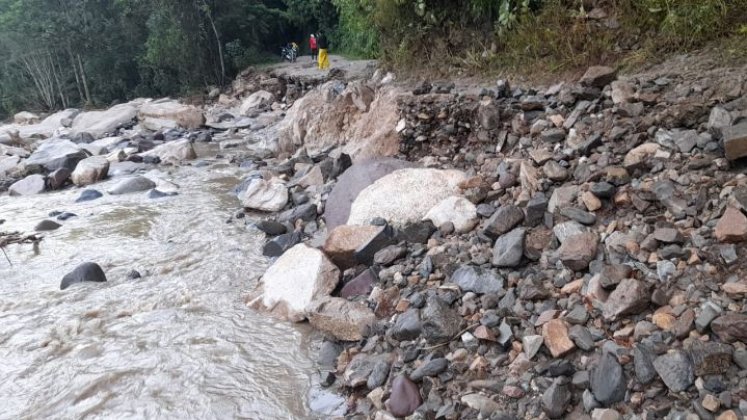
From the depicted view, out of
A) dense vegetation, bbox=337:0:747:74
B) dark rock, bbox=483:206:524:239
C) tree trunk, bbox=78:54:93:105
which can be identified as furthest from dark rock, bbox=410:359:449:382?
tree trunk, bbox=78:54:93:105

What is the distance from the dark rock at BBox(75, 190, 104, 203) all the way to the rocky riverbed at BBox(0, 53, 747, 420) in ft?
12.4

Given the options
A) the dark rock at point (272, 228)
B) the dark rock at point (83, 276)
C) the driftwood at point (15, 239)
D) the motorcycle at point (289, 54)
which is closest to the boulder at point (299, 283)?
the dark rock at point (272, 228)

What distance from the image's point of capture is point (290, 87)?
17469mm

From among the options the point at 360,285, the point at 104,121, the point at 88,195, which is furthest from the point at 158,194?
the point at 104,121

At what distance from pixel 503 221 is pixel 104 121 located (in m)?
16.7

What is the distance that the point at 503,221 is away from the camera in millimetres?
3895

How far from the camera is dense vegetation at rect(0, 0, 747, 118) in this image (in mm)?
6855

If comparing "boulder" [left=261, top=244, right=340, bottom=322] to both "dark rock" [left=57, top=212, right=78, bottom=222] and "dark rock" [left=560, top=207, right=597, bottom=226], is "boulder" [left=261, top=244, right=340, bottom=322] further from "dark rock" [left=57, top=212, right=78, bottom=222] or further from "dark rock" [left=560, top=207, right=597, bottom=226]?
"dark rock" [left=57, top=212, right=78, bottom=222]

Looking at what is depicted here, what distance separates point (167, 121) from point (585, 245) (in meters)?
14.7

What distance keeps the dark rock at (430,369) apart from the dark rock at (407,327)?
12.6 inches

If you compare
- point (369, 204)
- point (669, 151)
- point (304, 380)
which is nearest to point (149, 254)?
point (369, 204)

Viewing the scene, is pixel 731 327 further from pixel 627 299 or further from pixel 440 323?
pixel 440 323

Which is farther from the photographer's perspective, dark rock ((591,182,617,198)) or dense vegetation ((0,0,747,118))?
dense vegetation ((0,0,747,118))

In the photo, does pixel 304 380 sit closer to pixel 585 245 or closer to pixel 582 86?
pixel 585 245
